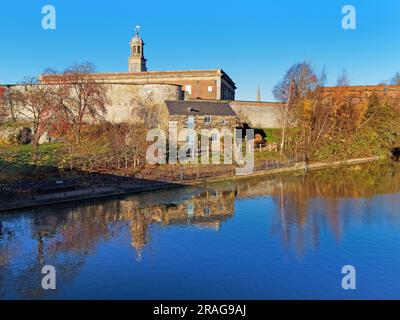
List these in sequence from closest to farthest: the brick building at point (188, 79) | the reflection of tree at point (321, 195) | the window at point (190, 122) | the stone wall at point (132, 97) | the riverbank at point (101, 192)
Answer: the reflection of tree at point (321, 195), the riverbank at point (101, 192), the window at point (190, 122), the stone wall at point (132, 97), the brick building at point (188, 79)

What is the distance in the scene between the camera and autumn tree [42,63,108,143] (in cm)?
3191

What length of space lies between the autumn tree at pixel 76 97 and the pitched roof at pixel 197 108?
6.43 meters

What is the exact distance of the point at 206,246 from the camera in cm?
1466

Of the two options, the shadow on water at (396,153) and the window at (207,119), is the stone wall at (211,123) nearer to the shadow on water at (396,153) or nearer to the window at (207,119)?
the window at (207,119)

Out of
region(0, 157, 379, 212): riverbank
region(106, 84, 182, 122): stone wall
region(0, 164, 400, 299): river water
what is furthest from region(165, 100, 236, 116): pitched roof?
region(0, 164, 400, 299): river water

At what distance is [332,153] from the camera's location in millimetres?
36844

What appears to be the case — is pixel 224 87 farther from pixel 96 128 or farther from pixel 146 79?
pixel 96 128

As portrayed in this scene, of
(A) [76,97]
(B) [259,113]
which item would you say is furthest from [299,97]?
(A) [76,97]

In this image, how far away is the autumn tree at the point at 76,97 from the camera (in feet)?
105

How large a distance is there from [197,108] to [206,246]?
68.1ft

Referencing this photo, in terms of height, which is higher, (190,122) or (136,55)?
(136,55)

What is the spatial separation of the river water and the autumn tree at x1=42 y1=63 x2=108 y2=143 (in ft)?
43.7

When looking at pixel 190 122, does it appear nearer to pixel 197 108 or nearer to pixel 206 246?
pixel 197 108

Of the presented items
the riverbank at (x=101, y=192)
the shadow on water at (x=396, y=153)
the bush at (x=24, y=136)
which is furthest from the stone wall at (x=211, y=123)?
the shadow on water at (x=396, y=153)
